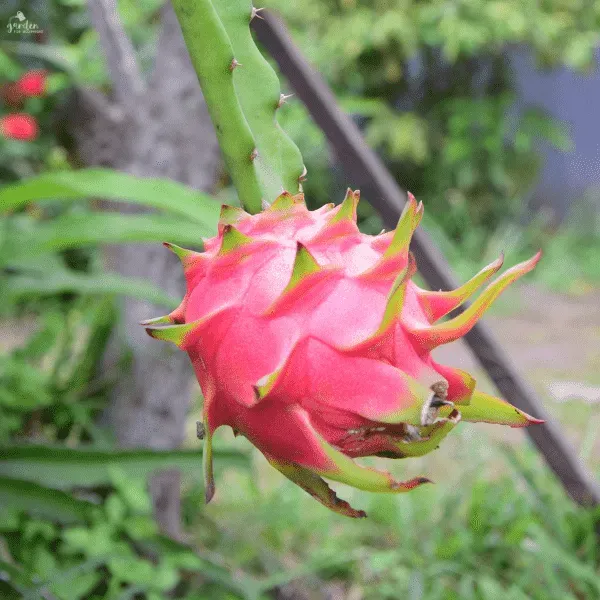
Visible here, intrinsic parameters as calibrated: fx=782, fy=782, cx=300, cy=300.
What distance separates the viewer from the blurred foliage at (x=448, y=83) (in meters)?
4.02

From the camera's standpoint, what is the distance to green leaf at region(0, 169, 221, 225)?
3.56 ft

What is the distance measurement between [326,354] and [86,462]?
1.04 m

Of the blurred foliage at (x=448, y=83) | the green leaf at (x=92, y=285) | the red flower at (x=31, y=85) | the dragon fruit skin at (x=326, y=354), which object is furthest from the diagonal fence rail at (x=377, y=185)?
the blurred foliage at (x=448, y=83)

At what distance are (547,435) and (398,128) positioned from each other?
10.6 ft

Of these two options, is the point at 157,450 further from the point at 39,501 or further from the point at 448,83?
the point at 448,83

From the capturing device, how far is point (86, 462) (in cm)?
122

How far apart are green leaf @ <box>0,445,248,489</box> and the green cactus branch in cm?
87

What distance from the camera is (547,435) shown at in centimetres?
131

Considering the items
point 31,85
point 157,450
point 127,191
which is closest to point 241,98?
point 127,191

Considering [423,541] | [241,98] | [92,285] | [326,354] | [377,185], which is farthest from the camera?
[423,541]

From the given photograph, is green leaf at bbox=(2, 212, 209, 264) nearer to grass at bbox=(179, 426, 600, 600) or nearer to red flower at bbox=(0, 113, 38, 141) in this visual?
grass at bbox=(179, 426, 600, 600)

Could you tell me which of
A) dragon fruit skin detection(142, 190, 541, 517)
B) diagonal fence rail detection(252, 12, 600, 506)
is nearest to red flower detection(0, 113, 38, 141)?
diagonal fence rail detection(252, 12, 600, 506)

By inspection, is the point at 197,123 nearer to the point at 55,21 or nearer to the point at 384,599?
the point at 384,599

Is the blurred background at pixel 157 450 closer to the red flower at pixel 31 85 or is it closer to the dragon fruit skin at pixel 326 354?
the red flower at pixel 31 85
